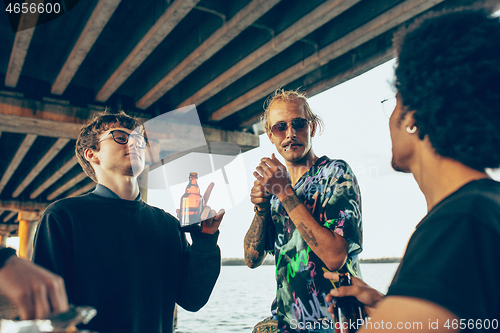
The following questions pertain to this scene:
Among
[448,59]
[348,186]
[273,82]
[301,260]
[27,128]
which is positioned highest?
[273,82]

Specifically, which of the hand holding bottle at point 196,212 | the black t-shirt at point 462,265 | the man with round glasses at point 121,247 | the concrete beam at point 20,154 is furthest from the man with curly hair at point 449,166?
the concrete beam at point 20,154

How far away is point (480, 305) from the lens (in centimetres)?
79

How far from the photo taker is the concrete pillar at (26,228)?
88.0ft

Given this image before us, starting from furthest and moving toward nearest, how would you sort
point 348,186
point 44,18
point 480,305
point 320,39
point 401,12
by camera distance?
1. point 320,39
2. point 44,18
3. point 401,12
4. point 348,186
5. point 480,305

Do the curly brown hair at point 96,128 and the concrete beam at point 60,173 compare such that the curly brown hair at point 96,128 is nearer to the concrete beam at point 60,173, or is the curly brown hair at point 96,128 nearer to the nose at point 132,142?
the nose at point 132,142

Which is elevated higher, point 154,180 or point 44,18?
point 44,18

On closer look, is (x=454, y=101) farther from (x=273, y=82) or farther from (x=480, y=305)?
(x=273, y=82)

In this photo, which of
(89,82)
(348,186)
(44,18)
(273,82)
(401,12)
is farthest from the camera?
(89,82)

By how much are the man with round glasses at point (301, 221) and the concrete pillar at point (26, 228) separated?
29.6 m

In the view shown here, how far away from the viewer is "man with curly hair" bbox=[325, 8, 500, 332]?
0.81 m

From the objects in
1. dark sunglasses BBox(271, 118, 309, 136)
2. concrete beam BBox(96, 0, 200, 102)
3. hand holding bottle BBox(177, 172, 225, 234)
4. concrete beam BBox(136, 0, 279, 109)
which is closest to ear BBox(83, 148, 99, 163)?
hand holding bottle BBox(177, 172, 225, 234)

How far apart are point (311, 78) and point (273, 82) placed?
1.02m

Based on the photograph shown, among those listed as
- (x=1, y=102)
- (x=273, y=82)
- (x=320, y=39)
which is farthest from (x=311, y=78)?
(x=1, y=102)

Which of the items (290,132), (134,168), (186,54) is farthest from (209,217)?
(186,54)
